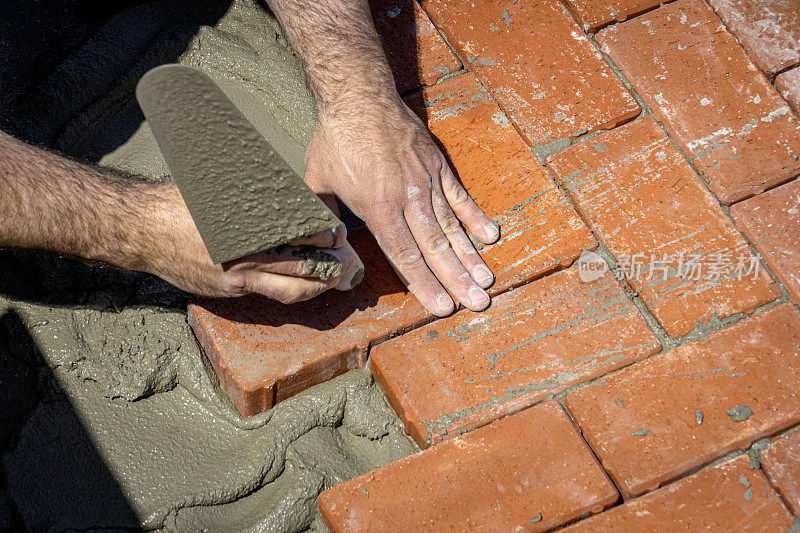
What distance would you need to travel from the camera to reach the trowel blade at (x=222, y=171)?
1.24m

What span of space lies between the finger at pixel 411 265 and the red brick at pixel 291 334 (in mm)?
56

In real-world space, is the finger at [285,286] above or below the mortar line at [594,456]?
above

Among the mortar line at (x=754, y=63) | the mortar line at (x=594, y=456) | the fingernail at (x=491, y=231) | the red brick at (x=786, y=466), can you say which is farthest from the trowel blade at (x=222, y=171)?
the mortar line at (x=754, y=63)

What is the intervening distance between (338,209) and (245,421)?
71 centimetres

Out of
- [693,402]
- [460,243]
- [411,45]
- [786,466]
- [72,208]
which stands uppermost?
[72,208]

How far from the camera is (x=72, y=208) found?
5.81 feet

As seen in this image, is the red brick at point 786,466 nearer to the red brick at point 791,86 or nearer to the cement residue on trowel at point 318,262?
the red brick at point 791,86

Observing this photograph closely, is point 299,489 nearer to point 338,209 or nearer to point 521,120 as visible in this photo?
point 338,209

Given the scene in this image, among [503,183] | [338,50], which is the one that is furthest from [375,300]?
[338,50]

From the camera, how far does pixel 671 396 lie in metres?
1.79

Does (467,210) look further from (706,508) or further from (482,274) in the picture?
(706,508)

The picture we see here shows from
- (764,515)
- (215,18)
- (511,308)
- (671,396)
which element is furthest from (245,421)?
(215,18)

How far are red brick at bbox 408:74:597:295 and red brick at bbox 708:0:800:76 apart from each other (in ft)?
3.08

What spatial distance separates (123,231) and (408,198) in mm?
815
